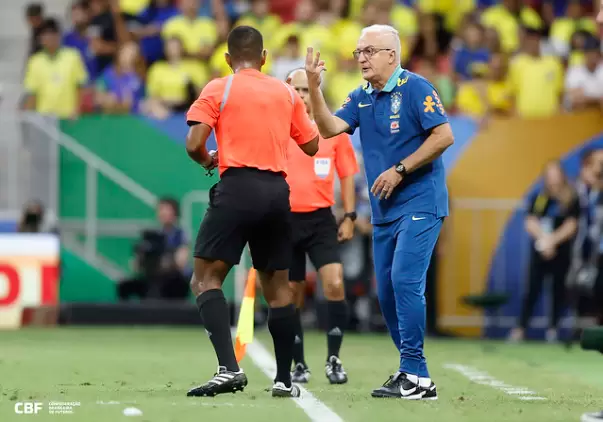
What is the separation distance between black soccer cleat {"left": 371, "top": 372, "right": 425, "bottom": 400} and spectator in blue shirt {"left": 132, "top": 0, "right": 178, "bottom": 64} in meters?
11.8

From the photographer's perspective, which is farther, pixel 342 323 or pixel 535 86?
pixel 535 86

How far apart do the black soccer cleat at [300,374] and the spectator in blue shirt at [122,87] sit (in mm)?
9295

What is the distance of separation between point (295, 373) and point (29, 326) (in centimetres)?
782

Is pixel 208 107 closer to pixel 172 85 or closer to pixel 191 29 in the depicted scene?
pixel 172 85

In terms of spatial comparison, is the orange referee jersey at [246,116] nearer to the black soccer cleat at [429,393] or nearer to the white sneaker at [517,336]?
the black soccer cleat at [429,393]

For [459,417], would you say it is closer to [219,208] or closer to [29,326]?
[219,208]

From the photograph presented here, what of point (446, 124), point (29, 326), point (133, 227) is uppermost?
point (446, 124)

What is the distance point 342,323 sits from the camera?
10906mm

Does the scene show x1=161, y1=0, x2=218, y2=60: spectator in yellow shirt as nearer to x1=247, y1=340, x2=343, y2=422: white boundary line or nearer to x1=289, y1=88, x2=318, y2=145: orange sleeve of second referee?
x1=247, y1=340, x2=343, y2=422: white boundary line

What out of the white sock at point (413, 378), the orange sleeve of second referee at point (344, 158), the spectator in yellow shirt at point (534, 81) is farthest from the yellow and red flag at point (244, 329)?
the spectator in yellow shirt at point (534, 81)

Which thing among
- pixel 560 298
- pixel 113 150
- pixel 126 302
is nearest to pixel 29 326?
pixel 126 302

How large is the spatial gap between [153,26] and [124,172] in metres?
2.64

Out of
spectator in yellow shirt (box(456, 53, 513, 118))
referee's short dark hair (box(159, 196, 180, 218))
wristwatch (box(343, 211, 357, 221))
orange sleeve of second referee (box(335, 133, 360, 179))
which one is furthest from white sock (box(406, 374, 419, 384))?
spectator in yellow shirt (box(456, 53, 513, 118))

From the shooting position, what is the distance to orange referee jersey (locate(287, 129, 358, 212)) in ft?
35.7
